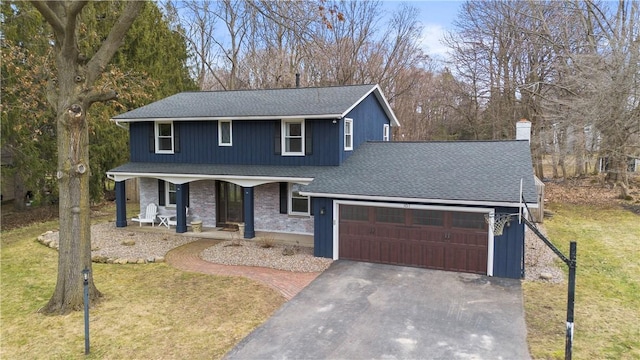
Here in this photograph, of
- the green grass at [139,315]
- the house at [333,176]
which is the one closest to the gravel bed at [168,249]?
the house at [333,176]

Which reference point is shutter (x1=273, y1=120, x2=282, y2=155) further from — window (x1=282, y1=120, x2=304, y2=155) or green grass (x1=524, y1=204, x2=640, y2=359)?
green grass (x1=524, y1=204, x2=640, y2=359)

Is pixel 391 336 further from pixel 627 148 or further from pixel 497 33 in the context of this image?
pixel 497 33

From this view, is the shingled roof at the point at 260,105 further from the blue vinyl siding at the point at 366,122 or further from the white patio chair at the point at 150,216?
the white patio chair at the point at 150,216

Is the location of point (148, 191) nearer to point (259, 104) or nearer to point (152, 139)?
point (152, 139)

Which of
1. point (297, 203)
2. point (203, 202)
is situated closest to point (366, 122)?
point (297, 203)

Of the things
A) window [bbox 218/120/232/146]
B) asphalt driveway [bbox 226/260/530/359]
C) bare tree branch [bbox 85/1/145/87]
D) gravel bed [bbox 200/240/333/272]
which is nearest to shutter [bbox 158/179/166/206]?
window [bbox 218/120/232/146]

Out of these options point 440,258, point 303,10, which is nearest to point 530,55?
point 440,258
